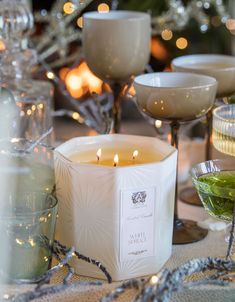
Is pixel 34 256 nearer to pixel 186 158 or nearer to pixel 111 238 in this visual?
pixel 111 238

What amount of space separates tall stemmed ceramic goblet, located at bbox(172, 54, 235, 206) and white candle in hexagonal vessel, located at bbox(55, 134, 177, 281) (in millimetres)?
169

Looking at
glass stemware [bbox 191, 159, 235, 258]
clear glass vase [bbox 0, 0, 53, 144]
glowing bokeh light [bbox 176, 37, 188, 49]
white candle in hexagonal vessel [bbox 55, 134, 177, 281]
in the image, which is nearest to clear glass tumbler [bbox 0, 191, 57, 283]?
white candle in hexagonal vessel [bbox 55, 134, 177, 281]

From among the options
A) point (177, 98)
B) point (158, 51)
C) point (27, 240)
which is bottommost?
point (158, 51)

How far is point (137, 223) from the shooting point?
0.64m

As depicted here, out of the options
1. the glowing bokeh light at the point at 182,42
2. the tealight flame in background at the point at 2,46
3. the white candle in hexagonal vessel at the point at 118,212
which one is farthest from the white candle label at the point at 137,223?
the glowing bokeh light at the point at 182,42

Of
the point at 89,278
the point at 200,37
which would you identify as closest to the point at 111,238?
the point at 89,278

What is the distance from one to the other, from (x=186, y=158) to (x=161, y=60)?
1.28 metres

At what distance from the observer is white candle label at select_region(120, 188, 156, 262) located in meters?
0.62

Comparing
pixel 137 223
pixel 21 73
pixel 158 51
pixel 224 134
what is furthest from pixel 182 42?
pixel 137 223

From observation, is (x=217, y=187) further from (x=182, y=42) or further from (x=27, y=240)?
(x=182, y=42)

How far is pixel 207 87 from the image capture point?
708 mm

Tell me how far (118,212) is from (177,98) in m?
0.15

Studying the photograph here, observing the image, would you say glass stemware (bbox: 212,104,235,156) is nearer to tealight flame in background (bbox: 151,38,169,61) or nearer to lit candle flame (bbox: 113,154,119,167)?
lit candle flame (bbox: 113,154,119,167)

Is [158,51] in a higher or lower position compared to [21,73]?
lower
